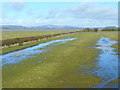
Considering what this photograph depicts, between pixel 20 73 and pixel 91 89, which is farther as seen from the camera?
pixel 20 73

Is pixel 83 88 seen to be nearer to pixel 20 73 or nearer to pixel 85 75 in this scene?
pixel 85 75

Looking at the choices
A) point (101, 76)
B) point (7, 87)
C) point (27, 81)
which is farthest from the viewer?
point (101, 76)

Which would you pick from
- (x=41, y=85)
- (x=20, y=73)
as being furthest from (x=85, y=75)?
(x=20, y=73)

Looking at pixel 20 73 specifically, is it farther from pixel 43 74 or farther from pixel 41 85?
pixel 41 85

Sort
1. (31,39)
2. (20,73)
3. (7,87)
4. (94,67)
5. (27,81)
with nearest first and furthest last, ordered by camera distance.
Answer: (7,87)
(27,81)
(20,73)
(94,67)
(31,39)

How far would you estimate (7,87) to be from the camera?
10.9 meters

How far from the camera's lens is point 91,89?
400 inches

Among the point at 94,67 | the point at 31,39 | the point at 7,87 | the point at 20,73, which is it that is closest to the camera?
the point at 7,87

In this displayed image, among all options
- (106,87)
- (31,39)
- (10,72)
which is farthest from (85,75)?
(31,39)

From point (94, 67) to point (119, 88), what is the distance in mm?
5823

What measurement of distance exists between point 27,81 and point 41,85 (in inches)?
57.1

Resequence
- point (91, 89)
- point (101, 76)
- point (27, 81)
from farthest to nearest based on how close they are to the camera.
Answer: point (101, 76) < point (27, 81) < point (91, 89)

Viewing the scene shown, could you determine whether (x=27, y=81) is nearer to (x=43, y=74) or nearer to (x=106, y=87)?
(x=43, y=74)

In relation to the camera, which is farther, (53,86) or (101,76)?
(101,76)
